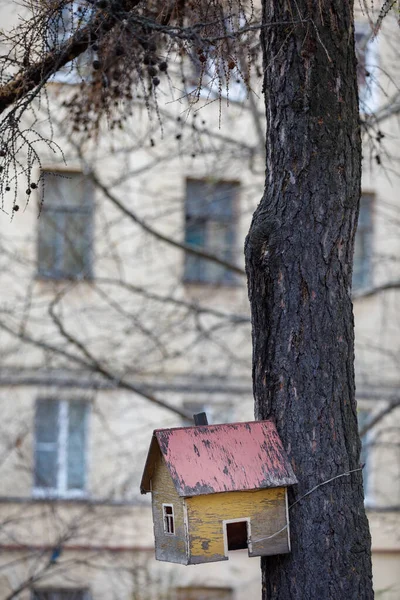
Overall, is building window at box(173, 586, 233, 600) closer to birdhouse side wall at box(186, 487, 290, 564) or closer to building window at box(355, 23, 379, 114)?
building window at box(355, 23, 379, 114)

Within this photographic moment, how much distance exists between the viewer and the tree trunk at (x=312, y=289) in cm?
280

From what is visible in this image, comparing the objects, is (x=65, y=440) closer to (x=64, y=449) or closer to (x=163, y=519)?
(x=64, y=449)

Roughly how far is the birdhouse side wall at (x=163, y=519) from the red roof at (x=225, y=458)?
3.5 inches

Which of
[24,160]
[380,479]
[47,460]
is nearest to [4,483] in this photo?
[47,460]

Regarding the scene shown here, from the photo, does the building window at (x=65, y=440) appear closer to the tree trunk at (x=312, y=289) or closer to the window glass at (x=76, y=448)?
the window glass at (x=76, y=448)

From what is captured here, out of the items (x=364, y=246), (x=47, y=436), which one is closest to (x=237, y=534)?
(x=47, y=436)

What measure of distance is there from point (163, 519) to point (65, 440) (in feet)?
25.8

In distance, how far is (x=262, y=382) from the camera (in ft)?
9.71

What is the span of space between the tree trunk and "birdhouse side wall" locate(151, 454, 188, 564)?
0.97 ft

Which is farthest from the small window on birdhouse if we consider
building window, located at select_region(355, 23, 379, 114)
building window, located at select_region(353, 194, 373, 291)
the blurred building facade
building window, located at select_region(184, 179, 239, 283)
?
building window, located at select_region(353, 194, 373, 291)

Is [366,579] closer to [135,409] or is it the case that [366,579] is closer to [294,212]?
[294,212]

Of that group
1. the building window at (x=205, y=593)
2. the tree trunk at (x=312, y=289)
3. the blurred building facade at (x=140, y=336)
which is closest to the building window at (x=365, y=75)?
the tree trunk at (x=312, y=289)

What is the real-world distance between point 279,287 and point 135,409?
8.49m

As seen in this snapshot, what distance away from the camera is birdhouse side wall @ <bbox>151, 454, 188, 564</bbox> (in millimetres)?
2828
